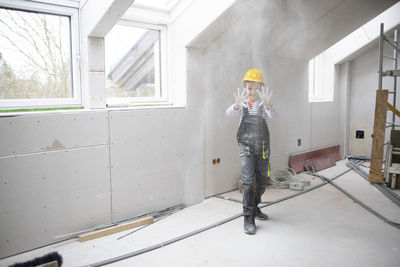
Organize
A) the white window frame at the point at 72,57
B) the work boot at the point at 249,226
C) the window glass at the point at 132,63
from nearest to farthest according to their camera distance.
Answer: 1. the white window frame at the point at 72,57
2. the work boot at the point at 249,226
3. the window glass at the point at 132,63

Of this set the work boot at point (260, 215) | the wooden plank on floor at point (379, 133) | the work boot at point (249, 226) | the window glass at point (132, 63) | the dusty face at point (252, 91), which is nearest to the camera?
the work boot at point (249, 226)

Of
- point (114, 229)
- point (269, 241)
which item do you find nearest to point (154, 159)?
point (114, 229)

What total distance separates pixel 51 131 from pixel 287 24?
3.12 metres

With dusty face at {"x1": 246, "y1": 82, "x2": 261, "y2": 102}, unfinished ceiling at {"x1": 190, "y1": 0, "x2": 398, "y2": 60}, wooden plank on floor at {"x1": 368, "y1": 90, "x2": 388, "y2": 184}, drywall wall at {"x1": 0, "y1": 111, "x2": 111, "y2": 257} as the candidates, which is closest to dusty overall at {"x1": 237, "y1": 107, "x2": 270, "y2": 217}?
dusty face at {"x1": 246, "y1": 82, "x2": 261, "y2": 102}

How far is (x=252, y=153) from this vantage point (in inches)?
122

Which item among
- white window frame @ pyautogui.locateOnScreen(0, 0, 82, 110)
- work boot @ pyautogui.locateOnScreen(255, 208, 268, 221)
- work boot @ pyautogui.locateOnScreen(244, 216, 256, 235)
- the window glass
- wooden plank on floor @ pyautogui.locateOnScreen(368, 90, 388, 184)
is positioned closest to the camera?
white window frame @ pyautogui.locateOnScreen(0, 0, 82, 110)

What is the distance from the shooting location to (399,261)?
2.53 metres

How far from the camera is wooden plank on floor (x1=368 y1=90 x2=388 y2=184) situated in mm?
4633

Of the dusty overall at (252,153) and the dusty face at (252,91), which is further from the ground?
the dusty face at (252,91)

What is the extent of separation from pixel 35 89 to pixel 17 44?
0.41 m

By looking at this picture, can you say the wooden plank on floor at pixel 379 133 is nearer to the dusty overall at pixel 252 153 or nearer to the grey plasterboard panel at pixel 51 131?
the dusty overall at pixel 252 153

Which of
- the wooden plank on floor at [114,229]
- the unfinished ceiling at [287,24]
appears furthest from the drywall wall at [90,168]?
the unfinished ceiling at [287,24]

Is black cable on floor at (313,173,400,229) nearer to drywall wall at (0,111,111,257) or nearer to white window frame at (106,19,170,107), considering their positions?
white window frame at (106,19,170,107)

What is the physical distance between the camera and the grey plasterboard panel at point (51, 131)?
260 centimetres
